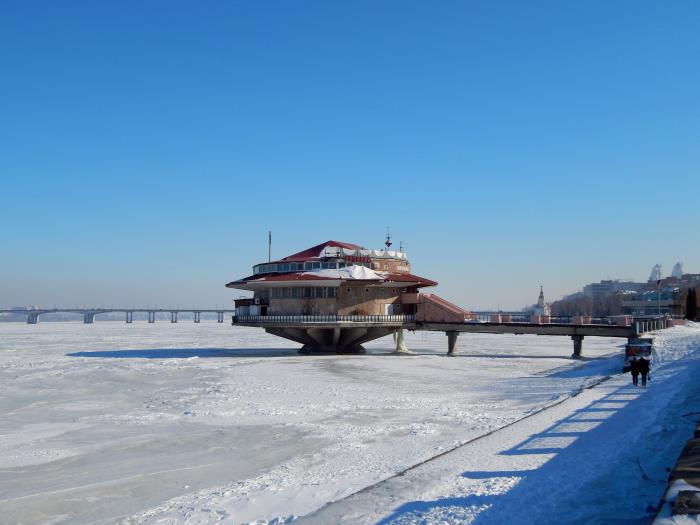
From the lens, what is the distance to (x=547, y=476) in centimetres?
1088

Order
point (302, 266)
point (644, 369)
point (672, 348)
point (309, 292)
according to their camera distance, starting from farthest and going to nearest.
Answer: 1. point (302, 266)
2. point (309, 292)
3. point (672, 348)
4. point (644, 369)

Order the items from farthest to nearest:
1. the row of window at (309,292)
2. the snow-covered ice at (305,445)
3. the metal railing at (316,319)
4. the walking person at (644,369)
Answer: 1. the row of window at (309,292)
2. the metal railing at (316,319)
3. the walking person at (644,369)
4. the snow-covered ice at (305,445)

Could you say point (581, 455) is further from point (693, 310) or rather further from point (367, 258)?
point (367, 258)

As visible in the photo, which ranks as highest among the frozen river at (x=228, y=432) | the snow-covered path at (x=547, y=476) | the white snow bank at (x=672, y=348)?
the white snow bank at (x=672, y=348)

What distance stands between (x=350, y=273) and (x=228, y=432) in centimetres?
2662

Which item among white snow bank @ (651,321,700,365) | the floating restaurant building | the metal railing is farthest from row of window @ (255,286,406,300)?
white snow bank @ (651,321,700,365)

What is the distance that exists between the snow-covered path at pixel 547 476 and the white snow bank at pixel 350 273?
26894mm

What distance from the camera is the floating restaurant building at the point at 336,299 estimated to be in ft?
142

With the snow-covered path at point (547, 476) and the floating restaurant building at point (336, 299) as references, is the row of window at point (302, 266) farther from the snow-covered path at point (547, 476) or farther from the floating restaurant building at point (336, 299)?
Result: the snow-covered path at point (547, 476)

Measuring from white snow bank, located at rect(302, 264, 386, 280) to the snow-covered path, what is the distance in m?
26.9

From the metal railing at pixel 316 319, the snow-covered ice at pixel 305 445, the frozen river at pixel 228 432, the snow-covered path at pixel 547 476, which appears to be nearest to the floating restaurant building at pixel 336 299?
the metal railing at pixel 316 319

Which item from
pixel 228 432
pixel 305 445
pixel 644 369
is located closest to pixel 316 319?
pixel 644 369

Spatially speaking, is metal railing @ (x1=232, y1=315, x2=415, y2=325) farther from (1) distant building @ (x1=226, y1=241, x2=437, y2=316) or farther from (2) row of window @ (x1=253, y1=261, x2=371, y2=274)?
(2) row of window @ (x1=253, y1=261, x2=371, y2=274)

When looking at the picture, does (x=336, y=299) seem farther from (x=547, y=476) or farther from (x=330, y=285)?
(x=547, y=476)
